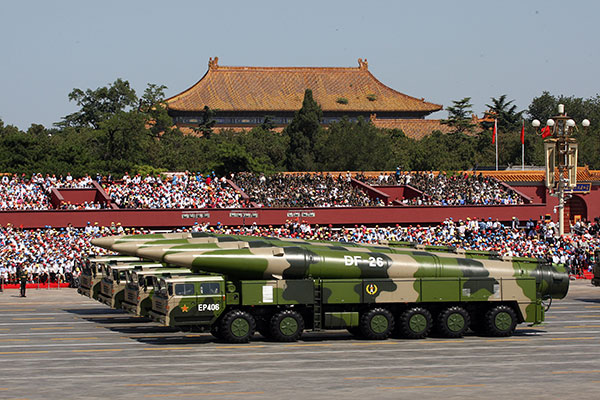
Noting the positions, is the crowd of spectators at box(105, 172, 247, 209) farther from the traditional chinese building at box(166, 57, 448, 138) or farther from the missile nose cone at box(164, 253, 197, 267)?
the traditional chinese building at box(166, 57, 448, 138)

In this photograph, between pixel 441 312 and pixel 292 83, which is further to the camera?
pixel 292 83

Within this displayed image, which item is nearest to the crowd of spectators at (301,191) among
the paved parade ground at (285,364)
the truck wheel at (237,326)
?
the paved parade ground at (285,364)

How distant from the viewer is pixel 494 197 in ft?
206

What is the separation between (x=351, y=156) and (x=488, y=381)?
61.0 metres

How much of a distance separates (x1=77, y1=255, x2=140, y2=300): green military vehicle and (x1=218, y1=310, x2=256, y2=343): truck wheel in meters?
7.19

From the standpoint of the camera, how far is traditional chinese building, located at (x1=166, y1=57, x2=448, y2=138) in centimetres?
12738

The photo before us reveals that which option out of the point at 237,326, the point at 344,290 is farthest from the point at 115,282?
the point at 344,290

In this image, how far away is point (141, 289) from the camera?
28.6 metres

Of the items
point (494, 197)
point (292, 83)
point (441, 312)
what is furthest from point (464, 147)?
point (441, 312)

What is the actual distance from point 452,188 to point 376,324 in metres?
36.0

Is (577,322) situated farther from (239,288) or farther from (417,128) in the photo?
(417,128)

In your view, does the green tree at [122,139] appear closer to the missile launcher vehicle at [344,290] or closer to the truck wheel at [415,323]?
the missile launcher vehicle at [344,290]

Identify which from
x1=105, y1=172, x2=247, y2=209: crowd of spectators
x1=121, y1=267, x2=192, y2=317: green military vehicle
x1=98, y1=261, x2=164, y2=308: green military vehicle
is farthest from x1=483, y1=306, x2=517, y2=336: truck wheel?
x1=105, y1=172, x2=247, y2=209: crowd of spectators

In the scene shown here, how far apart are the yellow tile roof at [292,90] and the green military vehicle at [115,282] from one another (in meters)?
96.0
